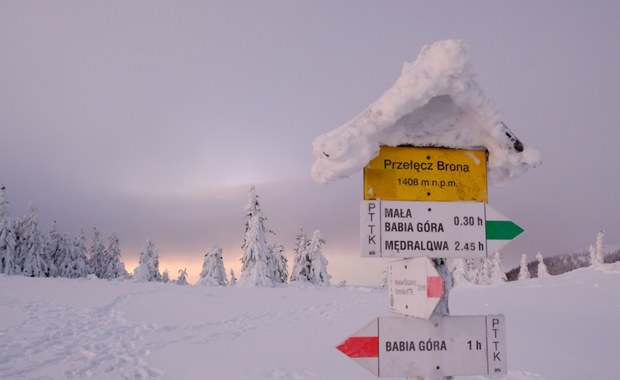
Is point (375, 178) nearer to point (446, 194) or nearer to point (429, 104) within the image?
point (446, 194)

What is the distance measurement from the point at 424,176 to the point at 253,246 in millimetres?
39445

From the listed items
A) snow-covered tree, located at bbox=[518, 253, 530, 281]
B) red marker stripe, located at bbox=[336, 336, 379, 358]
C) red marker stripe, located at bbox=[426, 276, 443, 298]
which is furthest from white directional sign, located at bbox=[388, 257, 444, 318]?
snow-covered tree, located at bbox=[518, 253, 530, 281]

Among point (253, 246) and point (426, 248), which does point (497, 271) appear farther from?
point (426, 248)

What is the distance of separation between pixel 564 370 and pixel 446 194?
7.10m

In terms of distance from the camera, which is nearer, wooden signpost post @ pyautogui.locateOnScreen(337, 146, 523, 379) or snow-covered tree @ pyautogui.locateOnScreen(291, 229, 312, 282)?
wooden signpost post @ pyautogui.locateOnScreen(337, 146, 523, 379)

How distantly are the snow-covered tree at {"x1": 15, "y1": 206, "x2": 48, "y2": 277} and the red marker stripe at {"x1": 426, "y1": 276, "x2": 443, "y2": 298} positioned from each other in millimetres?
59522

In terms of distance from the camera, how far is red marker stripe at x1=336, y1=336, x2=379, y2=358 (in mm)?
3441

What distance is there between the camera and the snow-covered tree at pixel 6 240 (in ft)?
150

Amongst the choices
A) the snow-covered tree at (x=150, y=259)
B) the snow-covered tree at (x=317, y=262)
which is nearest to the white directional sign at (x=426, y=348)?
the snow-covered tree at (x=317, y=262)

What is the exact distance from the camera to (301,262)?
54594 millimetres

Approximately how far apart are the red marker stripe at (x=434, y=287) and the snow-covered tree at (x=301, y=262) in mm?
51511

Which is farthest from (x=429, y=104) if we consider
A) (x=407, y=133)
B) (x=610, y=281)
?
(x=610, y=281)

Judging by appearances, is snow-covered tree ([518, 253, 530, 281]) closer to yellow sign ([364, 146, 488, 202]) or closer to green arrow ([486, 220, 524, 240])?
green arrow ([486, 220, 524, 240])

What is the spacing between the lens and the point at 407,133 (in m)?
3.72
